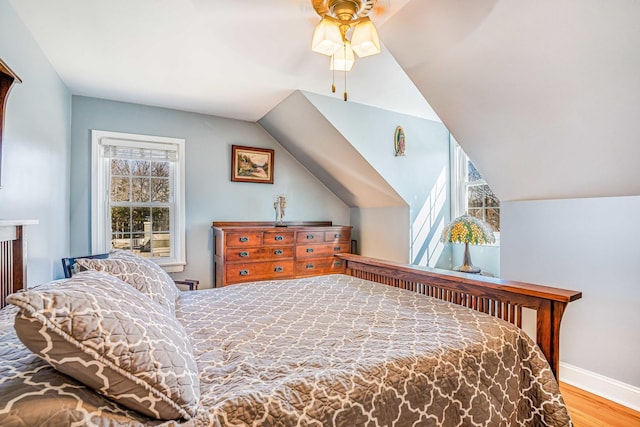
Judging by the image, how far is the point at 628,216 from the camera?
2.03m

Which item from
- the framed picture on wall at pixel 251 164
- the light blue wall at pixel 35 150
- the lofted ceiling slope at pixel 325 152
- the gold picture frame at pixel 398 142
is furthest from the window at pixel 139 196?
the gold picture frame at pixel 398 142

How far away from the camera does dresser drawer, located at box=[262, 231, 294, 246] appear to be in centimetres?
370

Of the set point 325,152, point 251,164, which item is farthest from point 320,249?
point 251,164

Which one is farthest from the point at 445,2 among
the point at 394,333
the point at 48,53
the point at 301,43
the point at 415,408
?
the point at 48,53

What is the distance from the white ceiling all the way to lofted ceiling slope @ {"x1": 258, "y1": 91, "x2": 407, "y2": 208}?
0.74ft

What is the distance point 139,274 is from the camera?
1.69 meters

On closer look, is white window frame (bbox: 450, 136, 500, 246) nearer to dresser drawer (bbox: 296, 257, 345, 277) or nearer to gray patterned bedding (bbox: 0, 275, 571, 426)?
dresser drawer (bbox: 296, 257, 345, 277)

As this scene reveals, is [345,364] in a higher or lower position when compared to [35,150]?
lower

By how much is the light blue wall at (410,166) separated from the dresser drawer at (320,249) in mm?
483

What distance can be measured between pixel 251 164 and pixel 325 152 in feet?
3.12

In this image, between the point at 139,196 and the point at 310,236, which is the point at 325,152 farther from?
the point at 139,196

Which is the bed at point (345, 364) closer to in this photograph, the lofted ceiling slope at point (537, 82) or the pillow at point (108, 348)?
the pillow at point (108, 348)

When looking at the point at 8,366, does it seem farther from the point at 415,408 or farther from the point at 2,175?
the point at 2,175

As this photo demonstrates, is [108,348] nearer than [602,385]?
Yes
